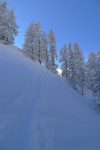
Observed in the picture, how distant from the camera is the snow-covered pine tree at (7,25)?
2029 inches

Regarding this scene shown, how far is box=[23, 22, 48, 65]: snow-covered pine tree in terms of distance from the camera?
182ft

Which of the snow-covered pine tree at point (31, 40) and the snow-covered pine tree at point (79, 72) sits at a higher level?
the snow-covered pine tree at point (31, 40)

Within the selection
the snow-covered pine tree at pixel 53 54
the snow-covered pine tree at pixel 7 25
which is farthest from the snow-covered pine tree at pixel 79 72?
the snow-covered pine tree at pixel 7 25

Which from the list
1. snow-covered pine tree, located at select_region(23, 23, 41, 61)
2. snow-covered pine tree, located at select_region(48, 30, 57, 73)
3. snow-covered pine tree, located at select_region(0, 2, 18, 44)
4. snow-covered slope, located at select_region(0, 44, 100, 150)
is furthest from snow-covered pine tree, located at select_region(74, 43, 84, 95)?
snow-covered slope, located at select_region(0, 44, 100, 150)

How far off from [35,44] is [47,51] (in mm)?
7639

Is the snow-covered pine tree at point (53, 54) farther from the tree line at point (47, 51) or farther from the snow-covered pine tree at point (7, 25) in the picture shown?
the snow-covered pine tree at point (7, 25)

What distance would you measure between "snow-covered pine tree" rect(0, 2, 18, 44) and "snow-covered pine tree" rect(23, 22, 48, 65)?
3.93m

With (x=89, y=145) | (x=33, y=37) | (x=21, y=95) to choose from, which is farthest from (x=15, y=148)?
(x=33, y=37)

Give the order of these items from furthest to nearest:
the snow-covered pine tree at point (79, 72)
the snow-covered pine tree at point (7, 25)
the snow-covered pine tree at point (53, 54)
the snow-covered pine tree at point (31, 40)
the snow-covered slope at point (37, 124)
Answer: the snow-covered pine tree at point (53, 54) < the snow-covered pine tree at point (79, 72) < the snow-covered pine tree at point (31, 40) < the snow-covered pine tree at point (7, 25) < the snow-covered slope at point (37, 124)

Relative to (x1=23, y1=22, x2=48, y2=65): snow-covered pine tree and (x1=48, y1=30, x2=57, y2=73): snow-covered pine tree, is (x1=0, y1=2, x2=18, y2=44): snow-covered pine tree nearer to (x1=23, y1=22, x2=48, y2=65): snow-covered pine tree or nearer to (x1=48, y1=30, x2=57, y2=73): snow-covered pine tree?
(x1=23, y1=22, x2=48, y2=65): snow-covered pine tree

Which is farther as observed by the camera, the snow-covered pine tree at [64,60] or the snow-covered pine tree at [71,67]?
the snow-covered pine tree at [64,60]

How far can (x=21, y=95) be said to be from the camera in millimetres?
22344

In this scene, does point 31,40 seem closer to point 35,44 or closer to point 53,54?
point 35,44

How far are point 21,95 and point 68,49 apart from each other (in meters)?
42.8
